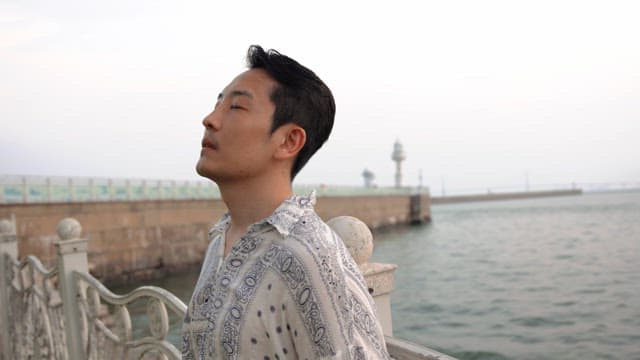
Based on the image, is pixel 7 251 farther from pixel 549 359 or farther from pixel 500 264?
pixel 500 264

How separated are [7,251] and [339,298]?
5.04m

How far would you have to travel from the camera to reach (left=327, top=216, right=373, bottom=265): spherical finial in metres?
1.82

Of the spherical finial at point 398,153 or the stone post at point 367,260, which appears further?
the spherical finial at point 398,153

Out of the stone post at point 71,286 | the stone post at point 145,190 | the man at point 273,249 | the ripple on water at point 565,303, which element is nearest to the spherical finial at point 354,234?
the man at point 273,249

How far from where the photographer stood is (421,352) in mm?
1481

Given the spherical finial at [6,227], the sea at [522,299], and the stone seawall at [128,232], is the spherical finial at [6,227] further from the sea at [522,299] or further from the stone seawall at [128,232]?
the stone seawall at [128,232]

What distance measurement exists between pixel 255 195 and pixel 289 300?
1.00 feet

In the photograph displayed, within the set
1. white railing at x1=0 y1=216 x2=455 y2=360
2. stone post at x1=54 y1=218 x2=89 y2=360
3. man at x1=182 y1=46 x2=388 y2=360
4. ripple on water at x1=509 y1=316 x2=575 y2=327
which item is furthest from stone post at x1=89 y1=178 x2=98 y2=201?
man at x1=182 y1=46 x2=388 y2=360

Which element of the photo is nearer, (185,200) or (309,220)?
(309,220)

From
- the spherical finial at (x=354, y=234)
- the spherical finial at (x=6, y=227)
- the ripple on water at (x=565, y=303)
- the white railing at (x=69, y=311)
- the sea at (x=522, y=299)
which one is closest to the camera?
the spherical finial at (x=354, y=234)

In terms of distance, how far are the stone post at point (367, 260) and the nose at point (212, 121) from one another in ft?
2.12

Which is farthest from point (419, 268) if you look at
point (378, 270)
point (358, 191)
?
point (378, 270)

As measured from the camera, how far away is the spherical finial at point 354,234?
182 centimetres

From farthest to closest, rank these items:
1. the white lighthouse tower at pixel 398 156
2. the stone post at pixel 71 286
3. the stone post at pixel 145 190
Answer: the white lighthouse tower at pixel 398 156 < the stone post at pixel 145 190 < the stone post at pixel 71 286
